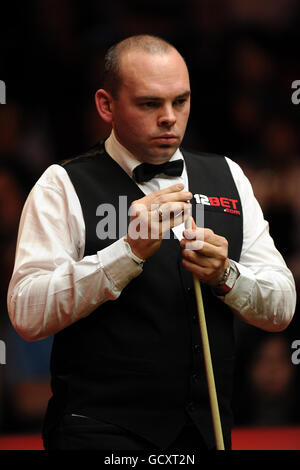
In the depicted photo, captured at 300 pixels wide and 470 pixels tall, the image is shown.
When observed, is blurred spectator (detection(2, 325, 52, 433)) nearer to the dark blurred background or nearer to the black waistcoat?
the dark blurred background

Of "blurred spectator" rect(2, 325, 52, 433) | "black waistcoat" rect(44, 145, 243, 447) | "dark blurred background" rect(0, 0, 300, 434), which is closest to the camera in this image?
"black waistcoat" rect(44, 145, 243, 447)

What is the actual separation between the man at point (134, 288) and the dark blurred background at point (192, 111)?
1.51 meters

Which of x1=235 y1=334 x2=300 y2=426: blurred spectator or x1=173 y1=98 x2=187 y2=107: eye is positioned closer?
x1=173 y1=98 x2=187 y2=107: eye

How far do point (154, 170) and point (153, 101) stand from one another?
0.69 ft

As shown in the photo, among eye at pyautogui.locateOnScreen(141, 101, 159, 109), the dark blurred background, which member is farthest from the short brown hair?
the dark blurred background

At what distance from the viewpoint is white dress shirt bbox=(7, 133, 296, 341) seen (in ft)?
6.56

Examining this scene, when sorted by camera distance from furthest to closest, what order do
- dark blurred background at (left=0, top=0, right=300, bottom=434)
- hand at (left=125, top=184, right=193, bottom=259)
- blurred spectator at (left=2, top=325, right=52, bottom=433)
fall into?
dark blurred background at (left=0, top=0, right=300, bottom=434) < blurred spectator at (left=2, top=325, right=52, bottom=433) < hand at (left=125, top=184, right=193, bottom=259)

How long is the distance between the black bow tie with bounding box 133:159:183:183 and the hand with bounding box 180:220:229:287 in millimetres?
272

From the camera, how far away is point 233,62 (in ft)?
13.9

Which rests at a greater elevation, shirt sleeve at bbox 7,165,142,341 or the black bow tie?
the black bow tie

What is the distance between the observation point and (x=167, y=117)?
208 cm

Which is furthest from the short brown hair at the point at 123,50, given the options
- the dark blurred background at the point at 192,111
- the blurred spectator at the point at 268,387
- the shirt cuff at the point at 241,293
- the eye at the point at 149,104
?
the blurred spectator at the point at 268,387

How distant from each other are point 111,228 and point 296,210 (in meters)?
1.94

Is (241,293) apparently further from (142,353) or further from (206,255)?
(142,353)
